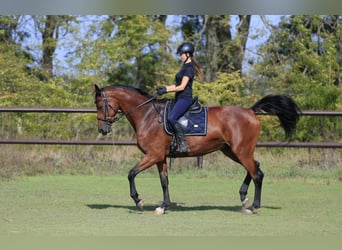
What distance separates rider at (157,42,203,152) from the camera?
388 inches

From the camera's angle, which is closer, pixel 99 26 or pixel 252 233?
pixel 252 233

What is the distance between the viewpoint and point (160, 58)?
27859mm

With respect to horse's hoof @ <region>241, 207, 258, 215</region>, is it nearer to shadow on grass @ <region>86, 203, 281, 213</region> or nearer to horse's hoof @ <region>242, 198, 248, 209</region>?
horse's hoof @ <region>242, 198, 248, 209</region>

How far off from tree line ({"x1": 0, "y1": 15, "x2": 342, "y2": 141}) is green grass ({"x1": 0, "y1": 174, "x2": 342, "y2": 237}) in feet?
20.8

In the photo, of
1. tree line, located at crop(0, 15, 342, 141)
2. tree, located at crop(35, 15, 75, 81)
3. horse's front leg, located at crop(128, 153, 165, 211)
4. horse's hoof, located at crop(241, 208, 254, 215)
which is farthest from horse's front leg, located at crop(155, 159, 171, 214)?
tree, located at crop(35, 15, 75, 81)

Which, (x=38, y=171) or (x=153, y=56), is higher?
(x=153, y=56)

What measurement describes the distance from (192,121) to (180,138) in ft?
0.98

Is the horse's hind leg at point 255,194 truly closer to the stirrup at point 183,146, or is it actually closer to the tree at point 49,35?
the stirrup at point 183,146

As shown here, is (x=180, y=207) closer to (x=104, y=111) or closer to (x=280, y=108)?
(x=104, y=111)

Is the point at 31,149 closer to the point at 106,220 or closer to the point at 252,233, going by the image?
the point at 106,220

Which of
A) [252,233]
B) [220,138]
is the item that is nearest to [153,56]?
[220,138]

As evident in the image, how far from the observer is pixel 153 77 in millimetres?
28250

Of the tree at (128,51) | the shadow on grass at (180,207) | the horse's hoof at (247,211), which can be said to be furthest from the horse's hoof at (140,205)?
the tree at (128,51)

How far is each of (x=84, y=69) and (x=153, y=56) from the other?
390cm
